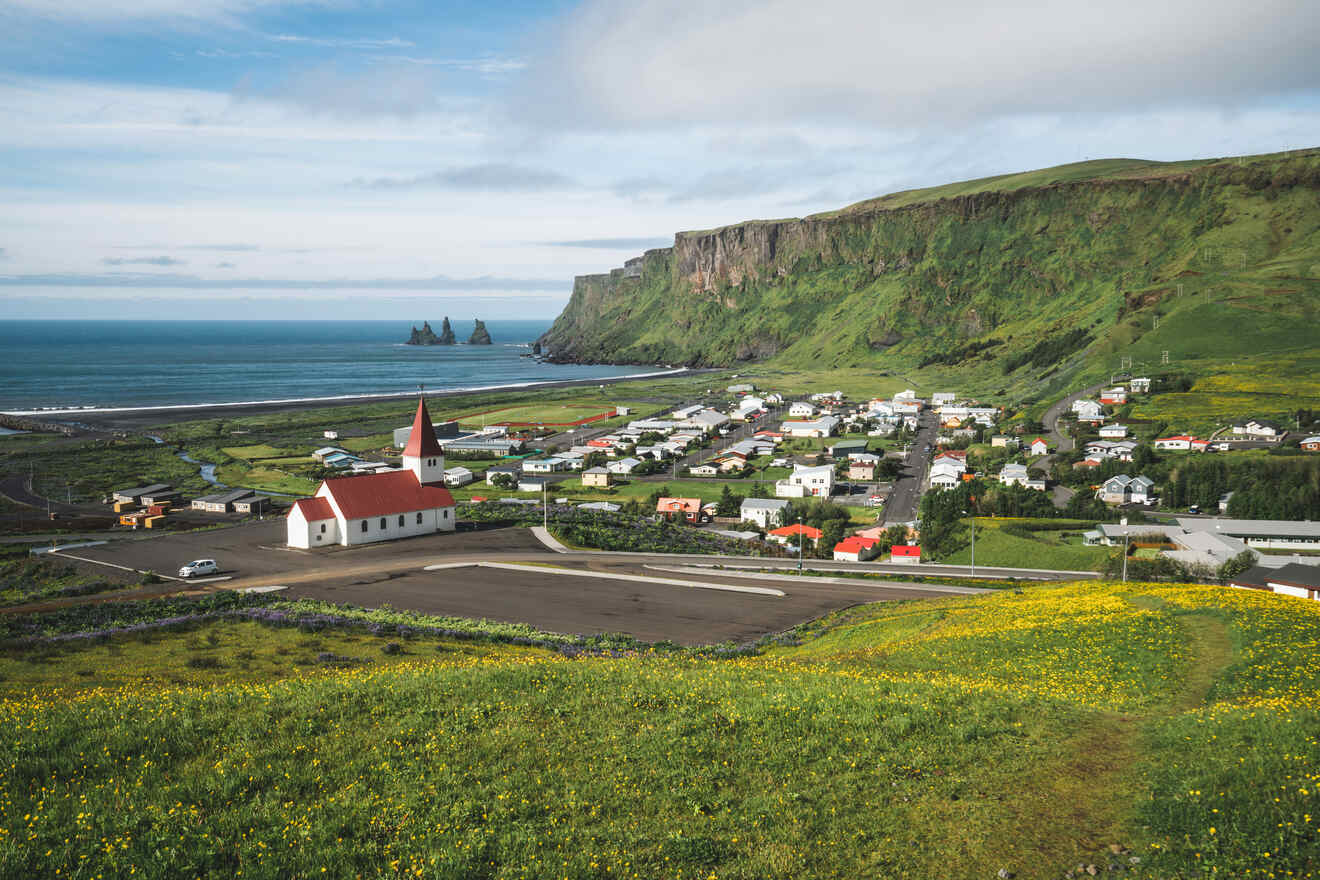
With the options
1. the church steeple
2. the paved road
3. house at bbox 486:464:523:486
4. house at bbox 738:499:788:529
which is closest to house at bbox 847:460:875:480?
the paved road

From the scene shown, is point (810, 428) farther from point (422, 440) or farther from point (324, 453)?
point (422, 440)

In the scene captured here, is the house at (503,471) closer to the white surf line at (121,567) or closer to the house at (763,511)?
the house at (763,511)

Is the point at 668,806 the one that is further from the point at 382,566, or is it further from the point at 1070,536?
the point at 1070,536

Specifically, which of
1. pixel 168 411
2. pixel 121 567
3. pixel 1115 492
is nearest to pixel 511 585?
pixel 121 567

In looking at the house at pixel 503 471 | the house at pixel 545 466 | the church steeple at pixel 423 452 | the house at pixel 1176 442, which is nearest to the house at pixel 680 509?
the house at pixel 503 471

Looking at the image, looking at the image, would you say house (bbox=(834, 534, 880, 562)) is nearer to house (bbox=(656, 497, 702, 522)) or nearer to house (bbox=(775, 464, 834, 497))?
house (bbox=(656, 497, 702, 522))

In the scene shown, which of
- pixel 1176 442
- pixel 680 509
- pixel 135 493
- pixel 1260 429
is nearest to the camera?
pixel 135 493

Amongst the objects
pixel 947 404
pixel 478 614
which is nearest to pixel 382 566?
pixel 478 614
